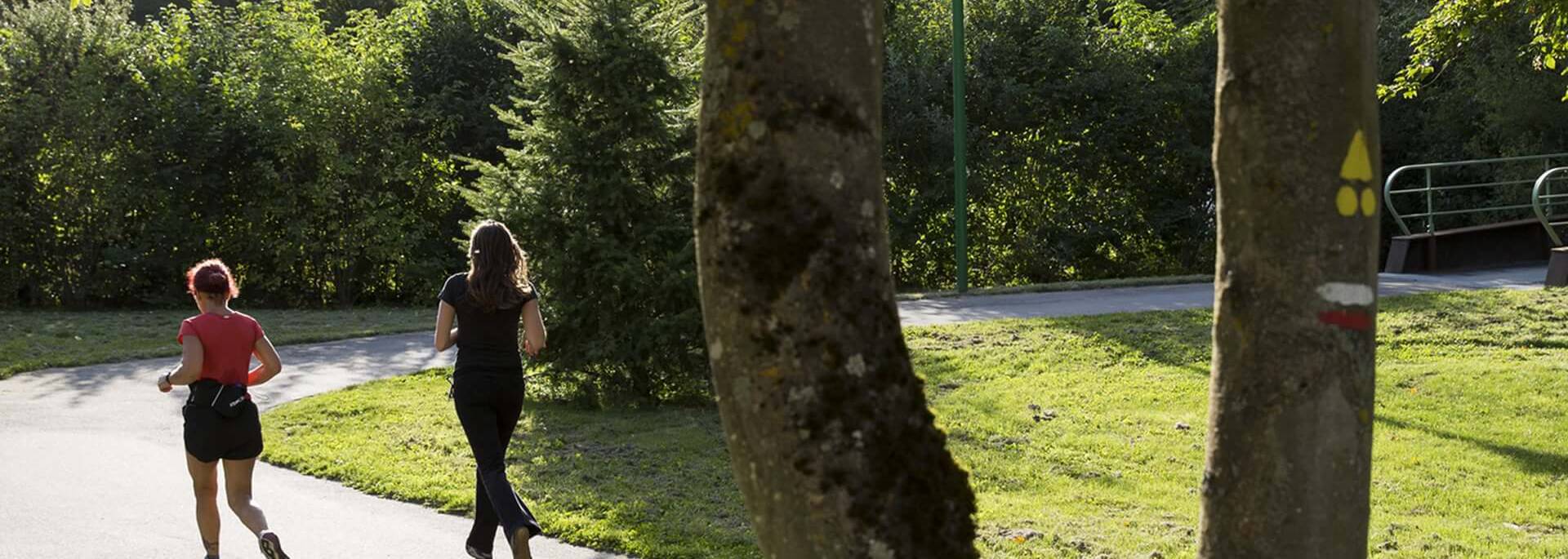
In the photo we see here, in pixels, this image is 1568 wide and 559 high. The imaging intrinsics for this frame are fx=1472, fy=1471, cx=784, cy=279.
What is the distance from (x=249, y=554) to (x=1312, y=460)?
590 centimetres

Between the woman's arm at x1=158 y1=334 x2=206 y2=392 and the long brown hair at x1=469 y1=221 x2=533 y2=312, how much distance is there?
121 centimetres

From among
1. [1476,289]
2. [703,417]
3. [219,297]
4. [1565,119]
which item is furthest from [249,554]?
[1565,119]

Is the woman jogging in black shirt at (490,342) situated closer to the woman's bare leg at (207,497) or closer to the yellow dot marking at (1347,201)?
the woman's bare leg at (207,497)

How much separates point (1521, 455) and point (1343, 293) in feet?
22.4

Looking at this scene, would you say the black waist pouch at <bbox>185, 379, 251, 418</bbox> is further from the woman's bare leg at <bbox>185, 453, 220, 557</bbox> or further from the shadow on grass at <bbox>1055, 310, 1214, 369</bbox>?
the shadow on grass at <bbox>1055, 310, 1214, 369</bbox>

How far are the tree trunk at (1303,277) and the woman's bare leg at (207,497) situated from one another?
5083mm

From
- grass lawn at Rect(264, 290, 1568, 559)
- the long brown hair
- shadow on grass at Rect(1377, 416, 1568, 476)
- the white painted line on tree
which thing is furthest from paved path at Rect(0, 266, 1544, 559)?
shadow on grass at Rect(1377, 416, 1568, 476)

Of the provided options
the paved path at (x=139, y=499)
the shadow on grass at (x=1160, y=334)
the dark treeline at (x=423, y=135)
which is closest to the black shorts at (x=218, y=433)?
the paved path at (x=139, y=499)

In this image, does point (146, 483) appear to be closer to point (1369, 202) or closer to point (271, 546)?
point (271, 546)

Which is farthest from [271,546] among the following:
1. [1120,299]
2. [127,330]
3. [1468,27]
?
[127,330]

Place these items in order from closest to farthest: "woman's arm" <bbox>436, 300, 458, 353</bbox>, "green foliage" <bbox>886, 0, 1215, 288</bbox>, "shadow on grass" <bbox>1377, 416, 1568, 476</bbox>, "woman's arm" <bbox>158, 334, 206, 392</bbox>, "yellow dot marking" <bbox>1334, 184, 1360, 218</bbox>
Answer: "yellow dot marking" <bbox>1334, 184, 1360, 218</bbox>, "woman's arm" <bbox>158, 334, 206, 392</bbox>, "woman's arm" <bbox>436, 300, 458, 353</bbox>, "shadow on grass" <bbox>1377, 416, 1568, 476</bbox>, "green foliage" <bbox>886, 0, 1215, 288</bbox>

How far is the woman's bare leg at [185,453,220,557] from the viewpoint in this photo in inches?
264

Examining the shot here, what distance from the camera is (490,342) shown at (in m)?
6.63

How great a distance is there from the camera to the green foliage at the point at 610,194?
11.4 metres
